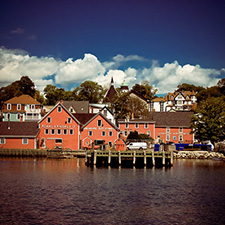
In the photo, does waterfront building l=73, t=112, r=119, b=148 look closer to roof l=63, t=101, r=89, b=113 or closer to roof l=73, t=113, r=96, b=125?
roof l=73, t=113, r=96, b=125

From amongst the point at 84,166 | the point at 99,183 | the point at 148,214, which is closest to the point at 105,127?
the point at 84,166

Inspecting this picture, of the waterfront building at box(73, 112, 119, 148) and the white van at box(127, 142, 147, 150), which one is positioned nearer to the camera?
the white van at box(127, 142, 147, 150)

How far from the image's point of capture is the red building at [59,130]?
7906 centimetres

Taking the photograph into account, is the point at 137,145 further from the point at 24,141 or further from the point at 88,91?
the point at 88,91

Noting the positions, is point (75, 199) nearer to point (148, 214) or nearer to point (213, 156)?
point (148, 214)

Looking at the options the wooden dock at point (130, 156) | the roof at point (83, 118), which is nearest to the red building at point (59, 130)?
the roof at point (83, 118)

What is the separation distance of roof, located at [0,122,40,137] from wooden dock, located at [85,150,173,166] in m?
20.0

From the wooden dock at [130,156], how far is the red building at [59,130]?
16.0 metres

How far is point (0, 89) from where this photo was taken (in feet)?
452

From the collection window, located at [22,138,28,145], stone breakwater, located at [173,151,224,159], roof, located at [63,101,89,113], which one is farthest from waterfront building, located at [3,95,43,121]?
stone breakwater, located at [173,151,224,159]

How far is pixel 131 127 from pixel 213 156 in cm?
2376

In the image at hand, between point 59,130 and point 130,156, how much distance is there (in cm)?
2536

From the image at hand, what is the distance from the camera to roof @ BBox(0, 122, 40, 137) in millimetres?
77000

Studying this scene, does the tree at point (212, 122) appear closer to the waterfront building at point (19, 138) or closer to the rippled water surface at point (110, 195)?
the rippled water surface at point (110, 195)
